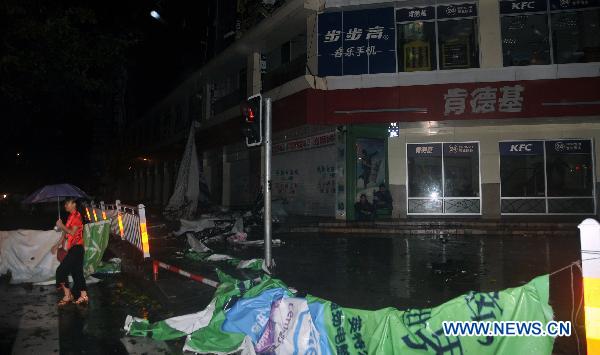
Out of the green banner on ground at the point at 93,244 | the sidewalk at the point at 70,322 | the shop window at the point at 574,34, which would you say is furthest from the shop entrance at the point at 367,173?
the sidewalk at the point at 70,322

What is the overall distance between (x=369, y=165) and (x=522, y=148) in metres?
5.66

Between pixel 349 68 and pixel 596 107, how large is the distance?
797cm

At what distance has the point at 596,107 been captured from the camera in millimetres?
14344

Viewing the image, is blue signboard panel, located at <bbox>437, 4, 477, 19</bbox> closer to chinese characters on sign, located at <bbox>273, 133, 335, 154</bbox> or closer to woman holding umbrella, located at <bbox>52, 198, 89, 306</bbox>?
chinese characters on sign, located at <bbox>273, 133, 335, 154</bbox>

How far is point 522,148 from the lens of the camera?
16.9 m

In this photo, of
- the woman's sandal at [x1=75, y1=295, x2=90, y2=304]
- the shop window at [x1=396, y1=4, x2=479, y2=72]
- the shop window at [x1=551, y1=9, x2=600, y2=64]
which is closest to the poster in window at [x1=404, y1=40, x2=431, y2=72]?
the shop window at [x1=396, y1=4, x2=479, y2=72]

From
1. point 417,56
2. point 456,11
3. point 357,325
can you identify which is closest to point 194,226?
point 417,56

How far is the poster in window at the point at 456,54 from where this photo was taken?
16.3 m

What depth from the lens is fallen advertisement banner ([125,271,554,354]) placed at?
3467 mm

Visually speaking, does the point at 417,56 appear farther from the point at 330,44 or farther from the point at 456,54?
the point at 330,44

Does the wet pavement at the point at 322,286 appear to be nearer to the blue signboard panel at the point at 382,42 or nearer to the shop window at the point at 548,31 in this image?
the blue signboard panel at the point at 382,42

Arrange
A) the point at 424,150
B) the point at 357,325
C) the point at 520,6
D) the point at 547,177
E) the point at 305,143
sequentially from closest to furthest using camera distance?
the point at 357,325, the point at 520,6, the point at 547,177, the point at 424,150, the point at 305,143

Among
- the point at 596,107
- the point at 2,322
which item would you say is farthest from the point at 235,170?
the point at 2,322

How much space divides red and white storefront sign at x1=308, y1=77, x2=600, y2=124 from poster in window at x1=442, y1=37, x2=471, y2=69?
4.93 ft
